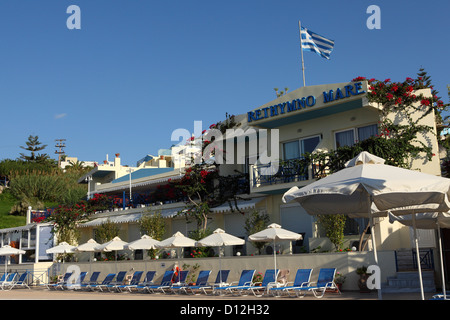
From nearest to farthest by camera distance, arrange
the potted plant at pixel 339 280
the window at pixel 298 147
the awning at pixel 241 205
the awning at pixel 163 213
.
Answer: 1. the potted plant at pixel 339 280
2. the window at pixel 298 147
3. the awning at pixel 241 205
4. the awning at pixel 163 213

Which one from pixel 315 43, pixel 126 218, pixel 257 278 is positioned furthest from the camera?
pixel 126 218

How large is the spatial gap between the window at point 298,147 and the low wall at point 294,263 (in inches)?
251

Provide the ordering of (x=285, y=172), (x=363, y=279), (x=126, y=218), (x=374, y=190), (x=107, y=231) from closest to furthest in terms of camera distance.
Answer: (x=374, y=190) → (x=363, y=279) → (x=285, y=172) → (x=126, y=218) → (x=107, y=231)

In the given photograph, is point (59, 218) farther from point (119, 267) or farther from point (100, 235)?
point (119, 267)

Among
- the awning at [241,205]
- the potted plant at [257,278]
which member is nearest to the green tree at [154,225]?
the awning at [241,205]

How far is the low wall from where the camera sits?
1878cm

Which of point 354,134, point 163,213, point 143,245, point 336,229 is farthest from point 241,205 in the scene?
point 354,134

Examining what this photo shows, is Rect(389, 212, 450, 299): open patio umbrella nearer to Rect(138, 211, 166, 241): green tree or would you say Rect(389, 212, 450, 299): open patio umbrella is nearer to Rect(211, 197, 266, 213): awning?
Rect(211, 197, 266, 213): awning

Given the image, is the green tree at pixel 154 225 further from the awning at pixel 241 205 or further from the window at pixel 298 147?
the window at pixel 298 147

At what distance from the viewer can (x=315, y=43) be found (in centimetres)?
2642

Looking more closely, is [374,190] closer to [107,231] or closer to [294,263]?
[294,263]

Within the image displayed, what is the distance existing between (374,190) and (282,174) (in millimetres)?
15337

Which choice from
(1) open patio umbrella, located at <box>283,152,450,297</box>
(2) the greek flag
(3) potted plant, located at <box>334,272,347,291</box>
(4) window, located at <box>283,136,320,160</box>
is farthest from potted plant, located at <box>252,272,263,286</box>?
(2) the greek flag

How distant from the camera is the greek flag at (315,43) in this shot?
86.4ft
